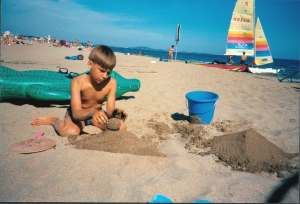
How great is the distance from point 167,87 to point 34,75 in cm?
394

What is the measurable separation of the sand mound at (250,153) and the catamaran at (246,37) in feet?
49.2

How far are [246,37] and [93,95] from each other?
695 inches

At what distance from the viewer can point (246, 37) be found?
18.5m

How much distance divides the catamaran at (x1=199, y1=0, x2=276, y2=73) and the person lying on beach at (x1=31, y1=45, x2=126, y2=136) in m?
15.1

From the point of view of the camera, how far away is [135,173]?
2.46m

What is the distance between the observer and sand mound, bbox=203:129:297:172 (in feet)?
8.71

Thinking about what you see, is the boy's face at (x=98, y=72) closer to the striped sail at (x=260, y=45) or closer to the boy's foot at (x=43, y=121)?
the boy's foot at (x=43, y=121)

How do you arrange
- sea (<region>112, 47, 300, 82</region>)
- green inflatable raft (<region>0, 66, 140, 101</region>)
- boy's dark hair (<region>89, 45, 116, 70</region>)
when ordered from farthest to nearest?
sea (<region>112, 47, 300, 82</region>) < green inflatable raft (<region>0, 66, 140, 101</region>) < boy's dark hair (<region>89, 45, 116, 70</region>)

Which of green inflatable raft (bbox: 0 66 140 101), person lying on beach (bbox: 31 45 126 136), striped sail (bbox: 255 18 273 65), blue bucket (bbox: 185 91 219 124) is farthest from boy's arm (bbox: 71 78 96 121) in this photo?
striped sail (bbox: 255 18 273 65)

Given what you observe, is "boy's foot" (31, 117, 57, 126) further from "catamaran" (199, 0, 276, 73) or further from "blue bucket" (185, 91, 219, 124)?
"catamaran" (199, 0, 276, 73)

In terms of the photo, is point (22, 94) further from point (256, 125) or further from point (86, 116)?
point (256, 125)

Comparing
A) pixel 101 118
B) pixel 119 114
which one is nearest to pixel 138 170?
pixel 101 118

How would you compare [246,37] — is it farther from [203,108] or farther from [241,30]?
[203,108]

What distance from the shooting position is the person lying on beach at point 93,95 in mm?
3006
